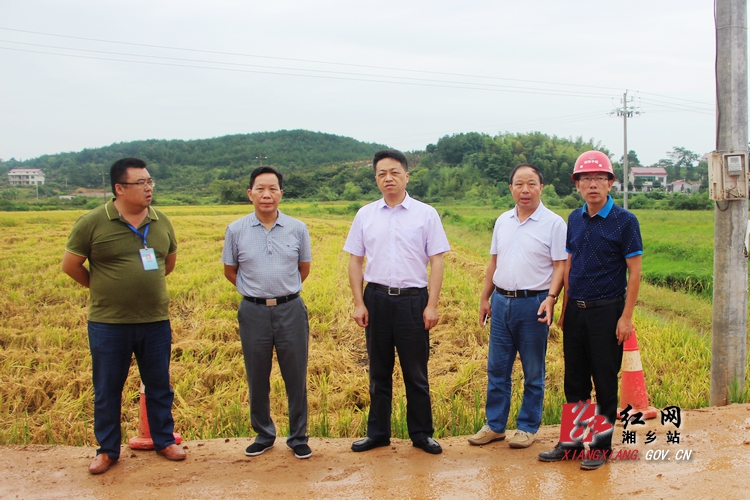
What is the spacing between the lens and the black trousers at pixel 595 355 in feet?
10.5

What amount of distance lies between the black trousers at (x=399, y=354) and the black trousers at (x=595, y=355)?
2.88 feet

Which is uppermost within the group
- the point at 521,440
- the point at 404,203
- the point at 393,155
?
the point at 393,155

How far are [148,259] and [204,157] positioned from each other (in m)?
52.6

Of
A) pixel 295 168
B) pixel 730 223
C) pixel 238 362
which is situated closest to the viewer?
pixel 730 223

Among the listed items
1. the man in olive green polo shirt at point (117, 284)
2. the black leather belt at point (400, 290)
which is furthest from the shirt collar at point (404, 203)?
the man in olive green polo shirt at point (117, 284)

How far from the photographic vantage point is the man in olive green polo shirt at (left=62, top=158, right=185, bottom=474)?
10.8ft

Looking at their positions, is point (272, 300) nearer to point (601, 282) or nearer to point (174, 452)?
point (174, 452)

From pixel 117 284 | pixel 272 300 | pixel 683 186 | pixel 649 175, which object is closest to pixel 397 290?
pixel 272 300

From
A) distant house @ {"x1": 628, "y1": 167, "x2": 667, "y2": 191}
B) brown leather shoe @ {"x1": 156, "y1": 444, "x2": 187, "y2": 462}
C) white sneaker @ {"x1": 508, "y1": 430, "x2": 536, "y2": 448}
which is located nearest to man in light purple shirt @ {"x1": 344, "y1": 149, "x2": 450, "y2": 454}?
white sneaker @ {"x1": 508, "y1": 430, "x2": 536, "y2": 448}

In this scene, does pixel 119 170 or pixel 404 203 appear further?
pixel 404 203

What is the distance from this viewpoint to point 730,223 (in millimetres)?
4273

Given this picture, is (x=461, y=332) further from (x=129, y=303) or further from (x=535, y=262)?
(x=129, y=303)

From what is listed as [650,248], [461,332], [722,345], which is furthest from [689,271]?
[722,345]

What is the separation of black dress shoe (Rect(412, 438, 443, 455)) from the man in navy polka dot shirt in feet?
2.01
